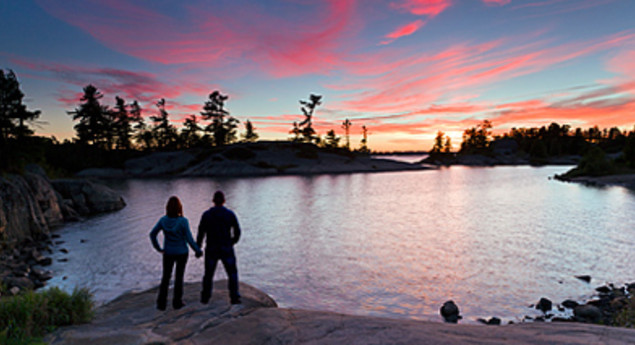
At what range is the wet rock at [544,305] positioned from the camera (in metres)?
11.6

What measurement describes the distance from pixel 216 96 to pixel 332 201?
87278 millimetres

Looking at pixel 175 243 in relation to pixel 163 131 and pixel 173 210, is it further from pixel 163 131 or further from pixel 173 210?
pixel 163 131

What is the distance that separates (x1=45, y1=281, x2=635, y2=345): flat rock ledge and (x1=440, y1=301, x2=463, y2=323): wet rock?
4912 mm

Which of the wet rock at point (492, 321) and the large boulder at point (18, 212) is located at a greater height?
the large boulder at point (18, 212)

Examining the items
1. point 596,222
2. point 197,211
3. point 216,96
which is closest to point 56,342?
point 197,211

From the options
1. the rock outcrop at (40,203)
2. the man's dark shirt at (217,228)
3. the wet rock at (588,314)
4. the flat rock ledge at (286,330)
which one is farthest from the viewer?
the rock outcrop at (40,203)

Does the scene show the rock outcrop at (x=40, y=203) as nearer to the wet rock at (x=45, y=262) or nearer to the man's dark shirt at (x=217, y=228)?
the wet rock at (x=45, y=262)

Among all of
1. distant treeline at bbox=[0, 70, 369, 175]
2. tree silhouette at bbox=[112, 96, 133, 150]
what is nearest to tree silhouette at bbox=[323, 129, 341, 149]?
distant treeline at bbox=[0, 70, 369, 175]

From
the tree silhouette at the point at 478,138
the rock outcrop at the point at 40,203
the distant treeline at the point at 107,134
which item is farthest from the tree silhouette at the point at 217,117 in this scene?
the tree silhouette at the point at 478,138

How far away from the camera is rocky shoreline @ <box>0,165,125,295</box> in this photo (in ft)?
48.1

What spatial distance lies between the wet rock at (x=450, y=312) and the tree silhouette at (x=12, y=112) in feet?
96.9

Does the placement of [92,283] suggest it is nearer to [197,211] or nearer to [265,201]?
[197,211]

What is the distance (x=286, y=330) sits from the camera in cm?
634

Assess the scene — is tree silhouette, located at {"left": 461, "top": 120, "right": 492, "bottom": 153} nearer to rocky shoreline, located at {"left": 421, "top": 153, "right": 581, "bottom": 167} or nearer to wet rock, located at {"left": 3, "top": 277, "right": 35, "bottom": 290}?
rocky shoreline, located at {"left": 421, "top": 153, "right": 581, "bottom": 167}
